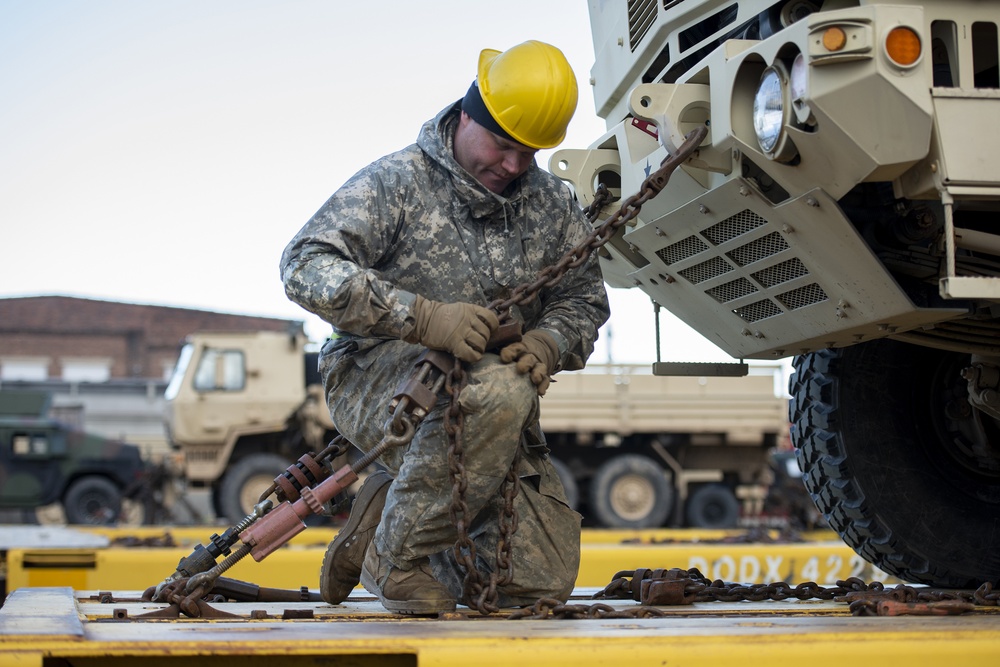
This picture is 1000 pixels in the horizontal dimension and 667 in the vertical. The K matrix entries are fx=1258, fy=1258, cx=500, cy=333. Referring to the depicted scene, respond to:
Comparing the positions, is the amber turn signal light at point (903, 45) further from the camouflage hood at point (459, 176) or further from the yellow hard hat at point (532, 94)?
the camouflage hood at point (459, 176)

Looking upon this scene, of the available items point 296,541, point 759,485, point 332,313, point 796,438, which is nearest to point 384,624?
point 332,313

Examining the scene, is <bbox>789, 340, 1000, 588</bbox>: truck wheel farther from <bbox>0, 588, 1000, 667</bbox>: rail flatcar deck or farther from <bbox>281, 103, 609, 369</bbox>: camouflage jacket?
<bbox>0, 588, 1000, 667</bbox>: rail flatcar deck

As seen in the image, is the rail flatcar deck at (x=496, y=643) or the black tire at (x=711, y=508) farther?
the black tire at (x=711, y=508)

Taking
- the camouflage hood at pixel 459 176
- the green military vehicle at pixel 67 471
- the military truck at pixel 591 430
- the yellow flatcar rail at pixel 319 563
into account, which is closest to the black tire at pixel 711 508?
the military truck at pixel 591 430

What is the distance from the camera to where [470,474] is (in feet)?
9.93

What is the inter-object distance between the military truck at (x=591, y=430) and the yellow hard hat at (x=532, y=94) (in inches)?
492

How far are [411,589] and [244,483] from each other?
41.3 ft

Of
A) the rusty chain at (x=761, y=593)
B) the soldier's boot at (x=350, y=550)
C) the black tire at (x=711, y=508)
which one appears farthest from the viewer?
the black tire at (x=711, y=508)

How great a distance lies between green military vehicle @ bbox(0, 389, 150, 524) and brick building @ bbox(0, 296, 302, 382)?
19.0m

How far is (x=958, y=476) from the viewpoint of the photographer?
12.2ft

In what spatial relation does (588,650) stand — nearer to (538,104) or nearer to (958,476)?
(538,104)

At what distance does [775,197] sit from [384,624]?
1367 millimetres

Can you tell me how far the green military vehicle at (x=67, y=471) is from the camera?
17344 millimetres

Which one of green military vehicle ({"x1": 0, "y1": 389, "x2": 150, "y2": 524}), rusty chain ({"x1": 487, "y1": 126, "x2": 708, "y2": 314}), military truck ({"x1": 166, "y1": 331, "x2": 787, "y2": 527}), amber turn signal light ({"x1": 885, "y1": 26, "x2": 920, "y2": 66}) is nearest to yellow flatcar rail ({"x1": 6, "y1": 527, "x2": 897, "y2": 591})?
rusty chain ({"x1": 487, "y1": 126, "x2": 708, "y2": 314})
